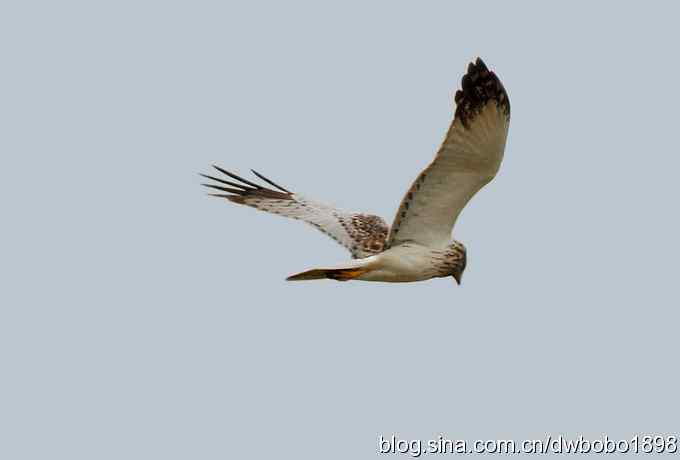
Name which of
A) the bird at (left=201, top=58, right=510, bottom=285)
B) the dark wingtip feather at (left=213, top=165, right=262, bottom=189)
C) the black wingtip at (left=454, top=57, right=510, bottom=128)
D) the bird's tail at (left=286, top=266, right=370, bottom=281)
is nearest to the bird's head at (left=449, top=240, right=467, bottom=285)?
the bird at (left=201, top=58, right=510, bottom=285)

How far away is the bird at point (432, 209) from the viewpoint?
818 centimetres

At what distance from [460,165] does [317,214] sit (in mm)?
2921

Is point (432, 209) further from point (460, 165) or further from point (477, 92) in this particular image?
point (477, 92)

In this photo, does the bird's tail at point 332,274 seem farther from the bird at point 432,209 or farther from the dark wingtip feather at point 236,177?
the dark wingtip feather at point 236,177

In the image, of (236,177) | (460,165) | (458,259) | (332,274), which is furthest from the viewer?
(236,177)

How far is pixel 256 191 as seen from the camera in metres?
11.8

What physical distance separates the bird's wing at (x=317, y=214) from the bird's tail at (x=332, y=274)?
0.78 meters

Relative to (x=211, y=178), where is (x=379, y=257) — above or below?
below

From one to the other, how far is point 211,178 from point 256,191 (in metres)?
0.54

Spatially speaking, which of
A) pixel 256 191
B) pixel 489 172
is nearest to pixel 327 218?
pixel 256 191

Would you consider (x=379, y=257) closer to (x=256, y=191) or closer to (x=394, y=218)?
(x=394, y=218)

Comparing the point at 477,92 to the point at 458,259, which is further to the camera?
the point at 458,259

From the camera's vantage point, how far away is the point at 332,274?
9.24 m

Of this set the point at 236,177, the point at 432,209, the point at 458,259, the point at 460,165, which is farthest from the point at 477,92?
the point at 236,177
